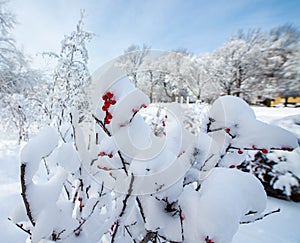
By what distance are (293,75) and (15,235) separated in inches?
664

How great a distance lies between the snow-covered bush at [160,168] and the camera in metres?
0.60

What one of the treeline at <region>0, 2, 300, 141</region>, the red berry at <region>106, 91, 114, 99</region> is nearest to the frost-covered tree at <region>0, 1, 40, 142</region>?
the treeline at <region>0, 2, 300, 141</region>

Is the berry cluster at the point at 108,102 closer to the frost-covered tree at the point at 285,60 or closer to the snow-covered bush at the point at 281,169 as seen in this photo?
the snow-covered bush at the point at 281,169

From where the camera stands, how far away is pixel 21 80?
24.9 feet

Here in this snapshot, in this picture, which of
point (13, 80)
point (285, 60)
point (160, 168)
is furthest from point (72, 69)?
point (285, 60)

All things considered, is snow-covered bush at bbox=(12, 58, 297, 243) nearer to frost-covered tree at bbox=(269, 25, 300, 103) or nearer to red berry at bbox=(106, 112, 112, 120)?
red berry at bbox=(106, 112, 112, 120)

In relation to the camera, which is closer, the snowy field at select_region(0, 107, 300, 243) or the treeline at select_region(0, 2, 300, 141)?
the snowy field at select_region(0, 107, 300, 243)

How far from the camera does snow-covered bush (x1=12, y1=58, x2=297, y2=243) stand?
0.60 m

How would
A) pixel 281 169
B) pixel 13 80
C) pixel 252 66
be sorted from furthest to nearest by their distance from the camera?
1. pixel 252 66
2. pixel 13 80
3. pixel 281 169

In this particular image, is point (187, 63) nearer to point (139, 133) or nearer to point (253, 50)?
point (253, 50)

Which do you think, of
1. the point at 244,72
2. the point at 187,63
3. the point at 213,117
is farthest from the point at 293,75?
the point at 213,117

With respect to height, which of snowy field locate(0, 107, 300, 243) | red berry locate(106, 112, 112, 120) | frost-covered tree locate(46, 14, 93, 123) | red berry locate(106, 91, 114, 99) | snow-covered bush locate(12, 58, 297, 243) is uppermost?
frost-covered tree locate(46, 14, 93, 123)

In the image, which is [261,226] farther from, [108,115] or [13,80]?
[13,80]

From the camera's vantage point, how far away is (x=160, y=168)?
70 cm
